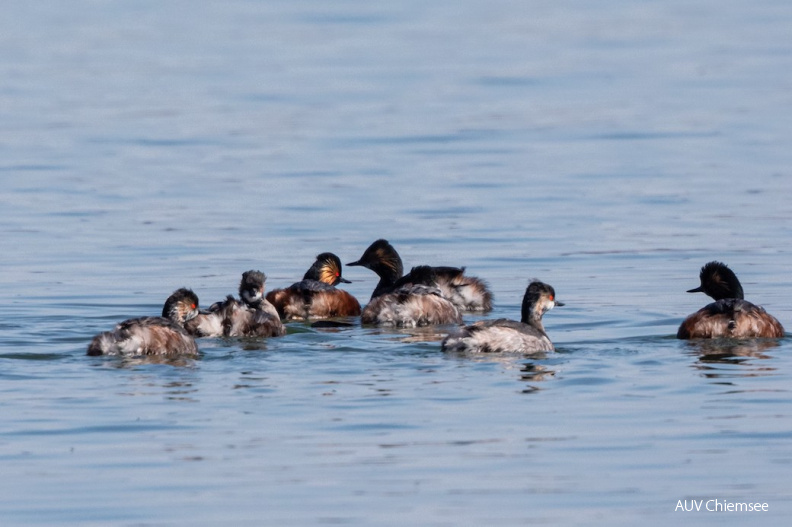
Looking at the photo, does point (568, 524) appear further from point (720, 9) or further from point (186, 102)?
point (720, 9)

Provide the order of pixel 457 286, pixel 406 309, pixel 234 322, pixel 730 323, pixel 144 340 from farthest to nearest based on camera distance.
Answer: pixel 457 286
pixel 406 309
pixel 234 322
pixel 730 323
pixel 144 340

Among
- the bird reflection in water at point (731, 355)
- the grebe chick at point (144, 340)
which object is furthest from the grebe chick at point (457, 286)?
the grebe chick at point (144, 340)

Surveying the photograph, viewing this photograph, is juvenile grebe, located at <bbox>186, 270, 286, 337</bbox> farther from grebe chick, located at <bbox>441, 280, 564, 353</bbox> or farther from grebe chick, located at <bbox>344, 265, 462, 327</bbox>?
grebe chick, located at <bbox>441, 280, 564, 353</bbox>

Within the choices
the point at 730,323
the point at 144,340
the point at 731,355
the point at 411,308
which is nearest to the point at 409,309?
the point at 411,308

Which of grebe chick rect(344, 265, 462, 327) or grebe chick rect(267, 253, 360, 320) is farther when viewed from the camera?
grebe chick rect(267, 253, 360, 320)

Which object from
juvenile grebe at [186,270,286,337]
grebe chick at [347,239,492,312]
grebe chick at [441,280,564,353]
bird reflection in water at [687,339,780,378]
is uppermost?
grebe chick at [347,239,492,312]

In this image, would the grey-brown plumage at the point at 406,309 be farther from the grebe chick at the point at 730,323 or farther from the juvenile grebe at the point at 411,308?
the grebe chick at the point at 730,323

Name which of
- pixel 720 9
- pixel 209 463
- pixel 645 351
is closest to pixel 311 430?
pixel 209 463

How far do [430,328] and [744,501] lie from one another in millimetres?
6291

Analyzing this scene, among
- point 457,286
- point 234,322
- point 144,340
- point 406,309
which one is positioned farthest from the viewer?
point 457,286


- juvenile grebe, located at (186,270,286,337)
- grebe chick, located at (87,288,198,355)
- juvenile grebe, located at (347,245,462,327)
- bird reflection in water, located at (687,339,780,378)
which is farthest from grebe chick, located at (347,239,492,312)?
grebe chick, located at (87,288,198,355)

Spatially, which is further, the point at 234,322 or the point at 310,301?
the point at 310,301

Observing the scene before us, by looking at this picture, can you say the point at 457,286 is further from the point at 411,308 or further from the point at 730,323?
the point at 730,323

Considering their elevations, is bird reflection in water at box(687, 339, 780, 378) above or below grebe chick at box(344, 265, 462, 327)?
below
